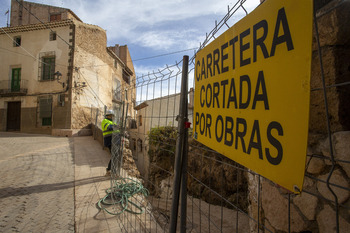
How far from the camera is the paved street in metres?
2.94

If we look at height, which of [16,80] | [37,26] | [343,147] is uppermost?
[37,26]

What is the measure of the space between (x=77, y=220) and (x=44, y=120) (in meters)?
13.9

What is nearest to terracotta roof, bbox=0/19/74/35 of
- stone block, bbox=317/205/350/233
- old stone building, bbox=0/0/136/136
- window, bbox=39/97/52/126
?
Result: old stone building, bbox=0/0/136/136

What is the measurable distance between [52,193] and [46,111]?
1232 centimetres

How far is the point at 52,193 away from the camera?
13.3ft

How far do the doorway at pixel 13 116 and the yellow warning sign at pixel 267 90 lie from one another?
18.7 metres

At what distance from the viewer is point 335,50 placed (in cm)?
122

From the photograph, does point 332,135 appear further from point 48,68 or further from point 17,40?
point 17,40

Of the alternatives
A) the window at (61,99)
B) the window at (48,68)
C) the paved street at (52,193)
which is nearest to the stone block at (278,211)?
the paved street at (52,193)

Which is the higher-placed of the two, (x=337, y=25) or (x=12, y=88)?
(x=12, y=88)

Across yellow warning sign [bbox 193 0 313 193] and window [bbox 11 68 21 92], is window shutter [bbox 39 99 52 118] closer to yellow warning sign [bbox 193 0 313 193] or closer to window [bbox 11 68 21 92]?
window [bbox 11 68 21 92]

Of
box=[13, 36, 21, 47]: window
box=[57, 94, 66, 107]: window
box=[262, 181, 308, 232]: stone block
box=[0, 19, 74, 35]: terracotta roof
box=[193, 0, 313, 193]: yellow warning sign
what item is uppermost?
box=[0, 19, 74, 35]: terracotta roof

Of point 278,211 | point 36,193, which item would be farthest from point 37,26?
point 278,211

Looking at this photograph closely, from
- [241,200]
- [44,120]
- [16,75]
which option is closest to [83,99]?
[44,120]
